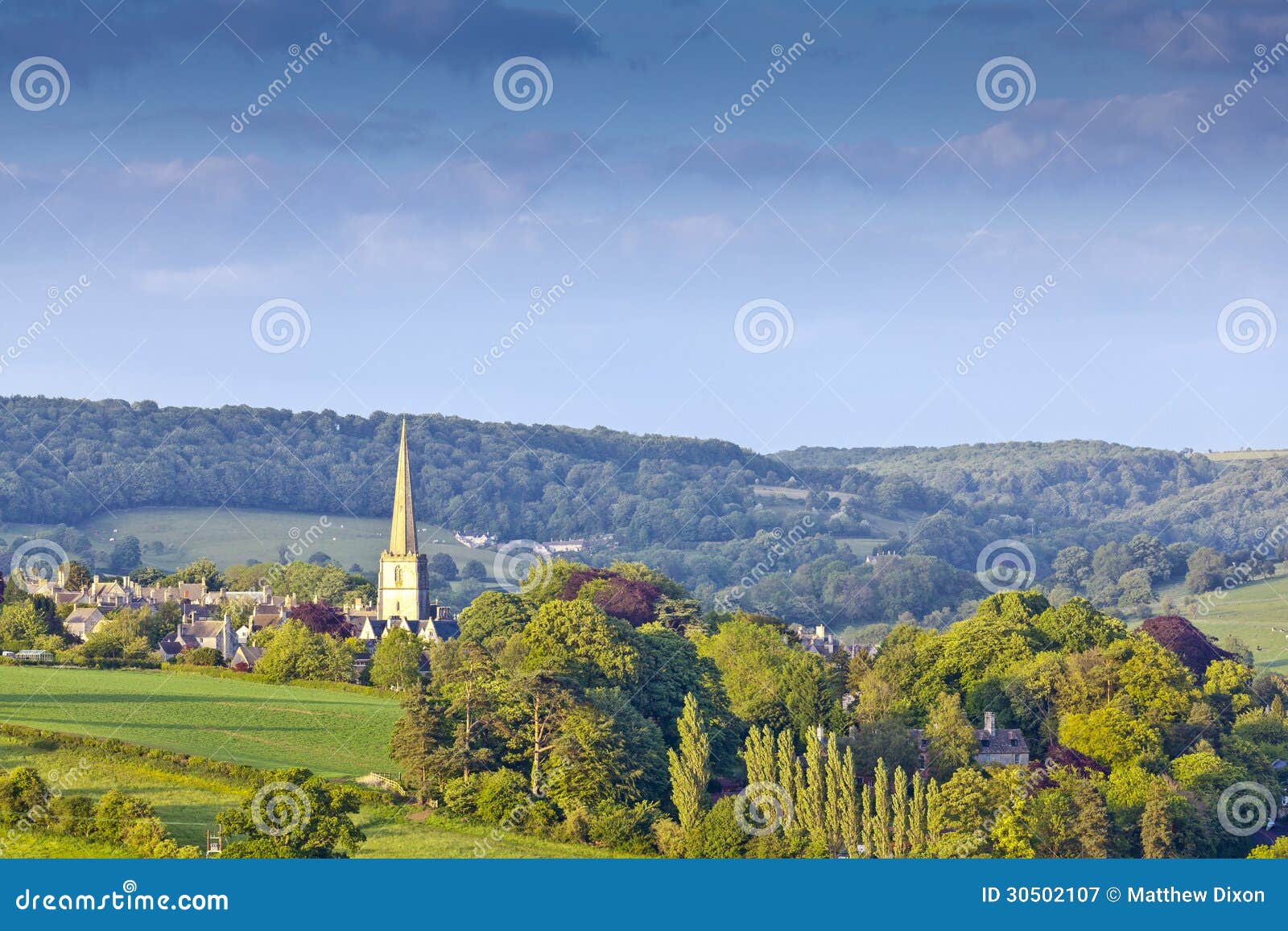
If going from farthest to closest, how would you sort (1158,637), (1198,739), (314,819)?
(1158,637), (1198,739), (314,819)

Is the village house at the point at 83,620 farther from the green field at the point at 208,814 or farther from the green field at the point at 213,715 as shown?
the green field at the point at 208,814

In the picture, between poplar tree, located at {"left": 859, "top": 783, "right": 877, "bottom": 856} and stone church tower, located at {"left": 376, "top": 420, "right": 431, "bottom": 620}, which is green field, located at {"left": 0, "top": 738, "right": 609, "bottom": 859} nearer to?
poplar tree, located at {"left": 859, "top": 783, "right": 877, "bottom": 856}

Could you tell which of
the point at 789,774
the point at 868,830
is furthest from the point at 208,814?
the point at 868,830

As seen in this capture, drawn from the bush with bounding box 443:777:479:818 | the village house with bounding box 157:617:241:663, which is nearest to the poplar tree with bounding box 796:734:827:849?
the bush with bounding box 443:777:479:818

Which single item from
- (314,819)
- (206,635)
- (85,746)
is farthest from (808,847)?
(206,635)

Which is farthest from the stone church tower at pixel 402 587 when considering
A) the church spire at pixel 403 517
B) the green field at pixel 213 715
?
the green field at pixel 213 715

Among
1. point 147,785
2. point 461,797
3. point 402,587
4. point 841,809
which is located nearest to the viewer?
point 841,809

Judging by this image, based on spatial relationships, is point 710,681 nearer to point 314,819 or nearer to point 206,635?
point 314,819

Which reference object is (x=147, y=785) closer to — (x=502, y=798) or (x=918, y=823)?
(x=502, y=798)
